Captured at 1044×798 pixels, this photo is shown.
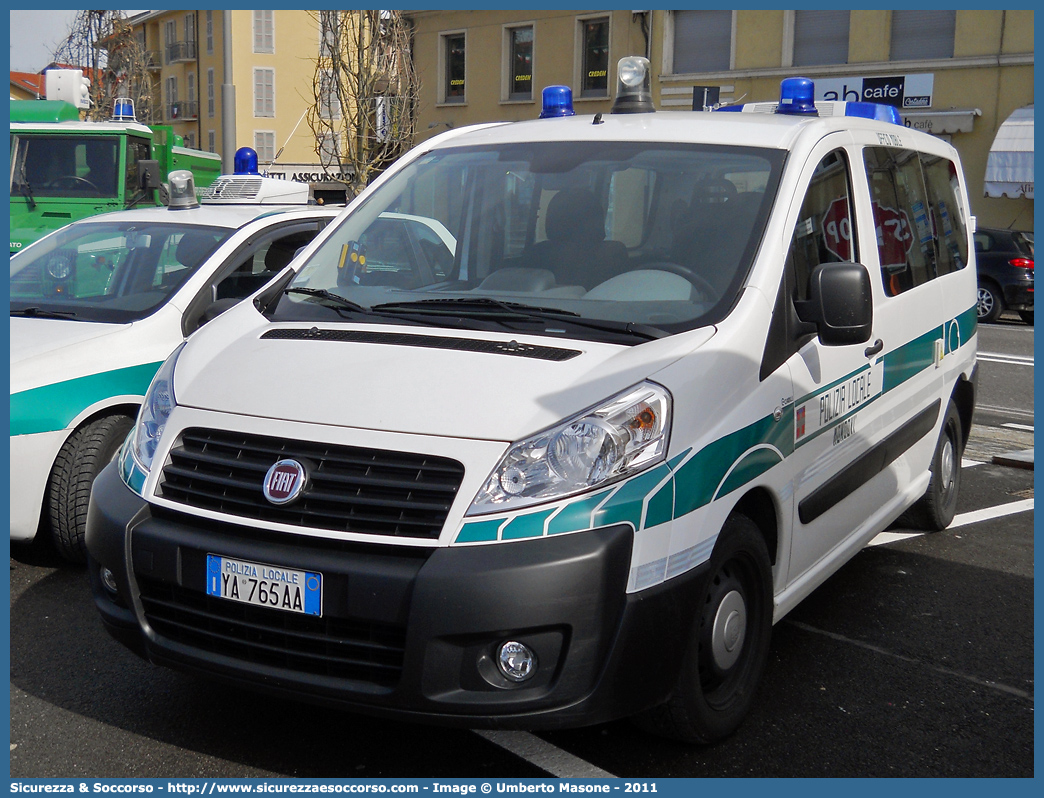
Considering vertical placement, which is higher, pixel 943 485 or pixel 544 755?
pixel 943 485

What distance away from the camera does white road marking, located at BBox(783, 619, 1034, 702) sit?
13.1ft

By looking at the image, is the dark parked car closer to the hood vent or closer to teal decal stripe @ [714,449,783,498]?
teal decal stripe @ [714,449,783,498]

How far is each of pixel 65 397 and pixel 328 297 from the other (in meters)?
1.65

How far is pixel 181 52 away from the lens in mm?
56250

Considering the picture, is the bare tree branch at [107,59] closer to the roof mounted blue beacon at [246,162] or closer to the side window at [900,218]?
the roof mounted blue beacon at [246,162]

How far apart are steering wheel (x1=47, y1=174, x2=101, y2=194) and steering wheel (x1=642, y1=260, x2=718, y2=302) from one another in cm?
997

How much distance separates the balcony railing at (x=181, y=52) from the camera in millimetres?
55625

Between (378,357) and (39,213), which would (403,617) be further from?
(39,213)

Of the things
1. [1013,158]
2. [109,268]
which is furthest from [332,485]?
[1013,158]

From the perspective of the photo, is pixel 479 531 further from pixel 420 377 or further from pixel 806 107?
pixel 806 107

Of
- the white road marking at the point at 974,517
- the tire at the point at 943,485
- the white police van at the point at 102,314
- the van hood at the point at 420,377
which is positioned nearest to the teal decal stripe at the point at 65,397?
the white police van at the point at 102,314

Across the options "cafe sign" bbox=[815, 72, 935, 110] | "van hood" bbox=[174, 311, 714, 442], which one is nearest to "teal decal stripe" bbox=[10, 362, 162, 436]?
"van hood" bbox=[174, 311, 714, 442]

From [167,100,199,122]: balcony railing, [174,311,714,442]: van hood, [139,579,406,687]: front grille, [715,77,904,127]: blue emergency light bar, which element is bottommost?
[139,579,406,687]: front grille

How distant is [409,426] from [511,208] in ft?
4.71
